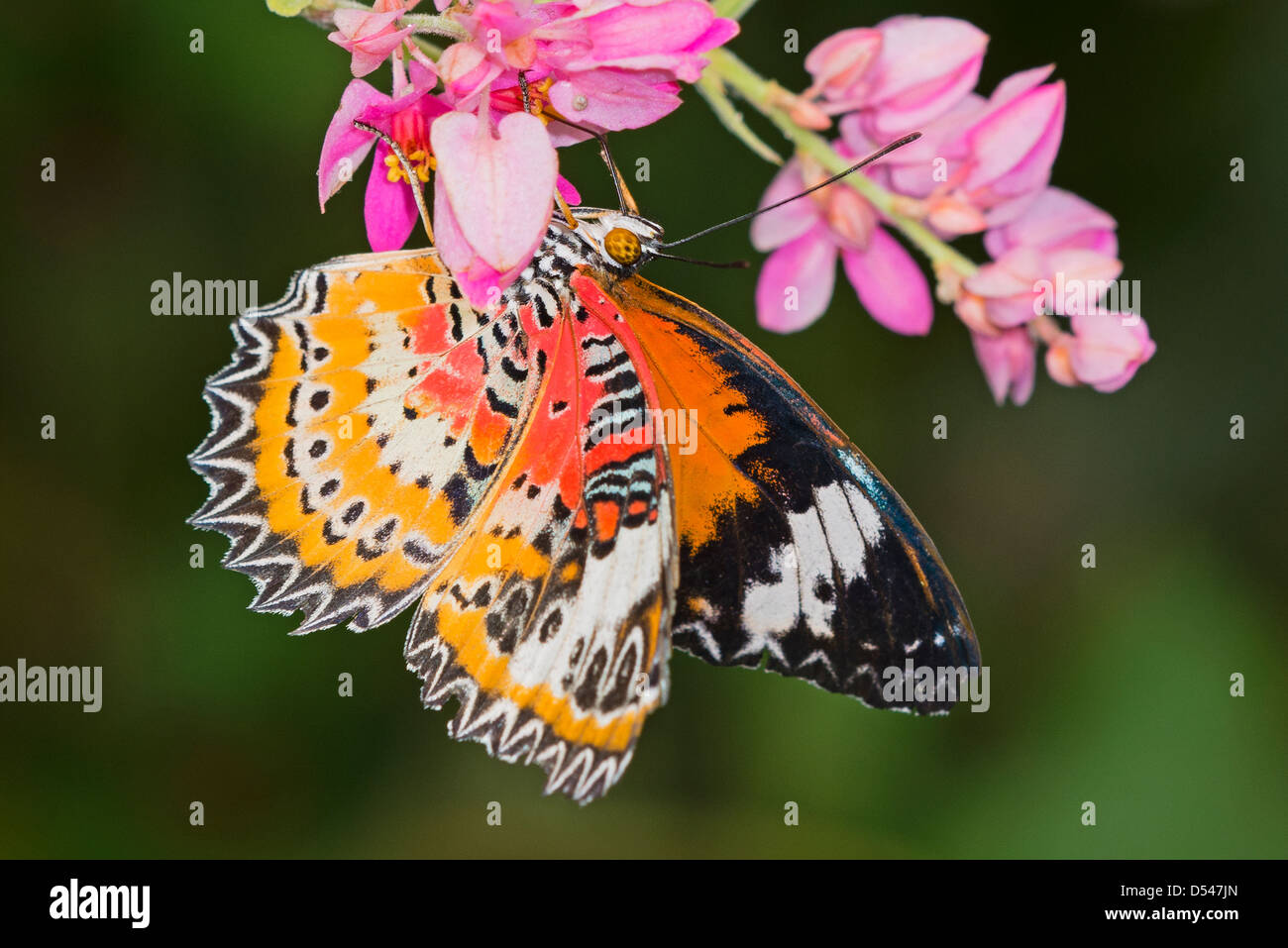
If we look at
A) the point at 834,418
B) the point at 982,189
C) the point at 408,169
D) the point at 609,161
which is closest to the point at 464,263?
the point at 408,169

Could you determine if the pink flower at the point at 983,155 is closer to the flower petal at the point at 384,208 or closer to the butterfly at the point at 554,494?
the butterfly at the point at 554,494

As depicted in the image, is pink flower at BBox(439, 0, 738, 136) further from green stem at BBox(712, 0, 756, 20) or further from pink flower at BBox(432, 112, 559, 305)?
green stem at BBox(712, 0, 756, 20)

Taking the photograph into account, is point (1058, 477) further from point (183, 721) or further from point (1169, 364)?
point (183, 721)

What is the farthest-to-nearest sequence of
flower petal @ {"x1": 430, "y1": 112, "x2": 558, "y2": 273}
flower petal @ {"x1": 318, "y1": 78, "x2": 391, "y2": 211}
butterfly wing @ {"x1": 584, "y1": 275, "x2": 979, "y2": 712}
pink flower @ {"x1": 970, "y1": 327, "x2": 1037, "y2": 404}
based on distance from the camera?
1. pink flower @ {"x1": 970, "y1": 327, "x2": 1037, "y2": 404}
2. butterfly wing @ {"x1": 584, "y1": 275, "x2": 979, "y2": 712}
3. flower petal @ {"x1": 318, "y1": 78, "x2": 391, "y2": 211}
4. flower petal @ {"x1": 430, "y1": 112, "x2": 558, "y2": 273}

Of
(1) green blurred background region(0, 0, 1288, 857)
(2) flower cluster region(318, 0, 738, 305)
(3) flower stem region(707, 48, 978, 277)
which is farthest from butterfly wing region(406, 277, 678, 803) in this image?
(1) green blurred background region(0, 0, 1288, 857)

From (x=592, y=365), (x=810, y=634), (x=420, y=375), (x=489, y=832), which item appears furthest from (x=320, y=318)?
(x=489, y=832)

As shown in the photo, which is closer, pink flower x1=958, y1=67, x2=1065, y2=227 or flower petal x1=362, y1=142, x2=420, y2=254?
flower petal x1=362, y1=142, x2=420, y2=254

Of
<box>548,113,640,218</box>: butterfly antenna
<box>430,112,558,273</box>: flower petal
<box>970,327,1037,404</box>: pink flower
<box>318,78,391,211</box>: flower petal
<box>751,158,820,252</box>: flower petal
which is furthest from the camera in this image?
<box>751,158,820,252</box>: flower petal

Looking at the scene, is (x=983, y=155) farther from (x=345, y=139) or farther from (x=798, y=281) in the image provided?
(x=345, y=139)
